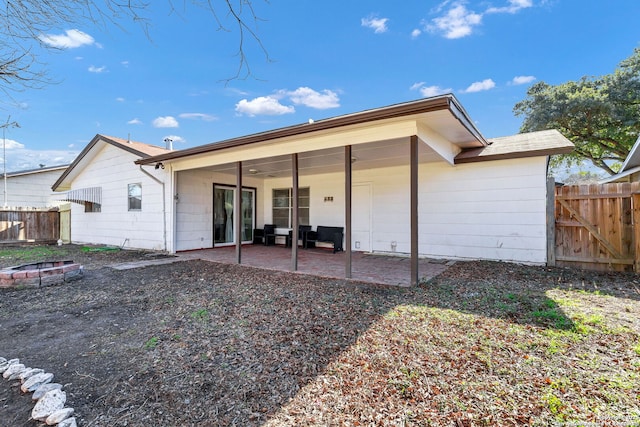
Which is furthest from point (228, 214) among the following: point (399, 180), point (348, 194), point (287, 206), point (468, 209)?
point (468, 209)

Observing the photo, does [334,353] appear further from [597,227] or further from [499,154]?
[597,227]

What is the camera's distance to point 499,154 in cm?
648

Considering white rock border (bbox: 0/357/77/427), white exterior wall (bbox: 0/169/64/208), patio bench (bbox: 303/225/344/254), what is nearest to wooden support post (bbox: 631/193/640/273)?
patio bench (bbox: 303/225/344/254)

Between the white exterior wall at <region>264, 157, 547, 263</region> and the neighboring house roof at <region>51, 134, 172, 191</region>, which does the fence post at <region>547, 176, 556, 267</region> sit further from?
the neighboring house roof at <region>51, 134, 172, 191</region>

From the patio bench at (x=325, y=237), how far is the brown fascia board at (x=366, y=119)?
14.2 feet

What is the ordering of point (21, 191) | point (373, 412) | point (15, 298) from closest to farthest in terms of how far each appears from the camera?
point (373, 412), point (15, 298), point (21, 191)

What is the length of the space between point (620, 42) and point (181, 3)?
1939 centimetres

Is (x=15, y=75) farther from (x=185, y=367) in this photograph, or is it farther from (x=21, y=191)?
(x=21, y=191)

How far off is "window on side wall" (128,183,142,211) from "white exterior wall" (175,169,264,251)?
1.85m

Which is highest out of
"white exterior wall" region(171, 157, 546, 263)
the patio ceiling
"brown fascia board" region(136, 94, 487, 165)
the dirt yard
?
"brown fascia board" region(136, 94, 487, 165)

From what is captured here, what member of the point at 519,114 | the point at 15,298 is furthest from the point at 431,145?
the point at 519,114

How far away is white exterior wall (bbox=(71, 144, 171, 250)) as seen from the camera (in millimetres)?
9133

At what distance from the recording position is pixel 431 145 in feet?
17.5

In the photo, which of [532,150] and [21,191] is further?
[21,191]
